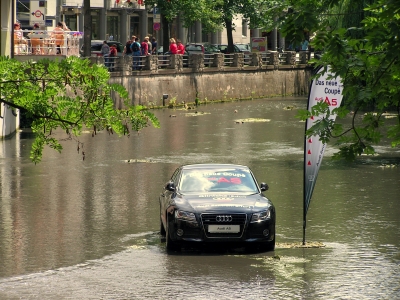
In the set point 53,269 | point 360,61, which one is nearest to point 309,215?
point 53,269

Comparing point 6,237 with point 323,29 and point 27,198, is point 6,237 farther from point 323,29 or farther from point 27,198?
point 323,29

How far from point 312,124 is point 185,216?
92.1 inches

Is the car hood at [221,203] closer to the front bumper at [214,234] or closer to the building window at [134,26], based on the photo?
the front bumper at [214,234]

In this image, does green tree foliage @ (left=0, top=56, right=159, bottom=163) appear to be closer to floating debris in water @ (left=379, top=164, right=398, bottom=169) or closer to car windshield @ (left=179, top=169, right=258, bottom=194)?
car windshield @ (left=179, top=169, right=258, bottom=194)

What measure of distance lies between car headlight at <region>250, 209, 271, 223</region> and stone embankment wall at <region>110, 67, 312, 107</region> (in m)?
31.4

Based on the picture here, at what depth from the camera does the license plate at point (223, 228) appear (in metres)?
14.6

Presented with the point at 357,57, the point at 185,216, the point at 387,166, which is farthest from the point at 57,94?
the point at 387,166

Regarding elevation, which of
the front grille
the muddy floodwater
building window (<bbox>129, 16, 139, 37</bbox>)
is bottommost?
the muddy floodwater

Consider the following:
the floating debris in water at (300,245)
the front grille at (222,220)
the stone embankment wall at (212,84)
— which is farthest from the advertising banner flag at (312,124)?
the stone embankment wall at (212,84)

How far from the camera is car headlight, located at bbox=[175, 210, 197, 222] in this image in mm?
14664

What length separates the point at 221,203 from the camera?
48.9ft

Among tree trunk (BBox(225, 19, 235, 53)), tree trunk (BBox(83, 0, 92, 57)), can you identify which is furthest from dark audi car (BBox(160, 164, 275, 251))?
tree trunk (BBox(225, 19, 235, 53))

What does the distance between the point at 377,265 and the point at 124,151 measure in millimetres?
17666

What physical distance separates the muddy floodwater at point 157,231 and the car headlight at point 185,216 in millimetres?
597
